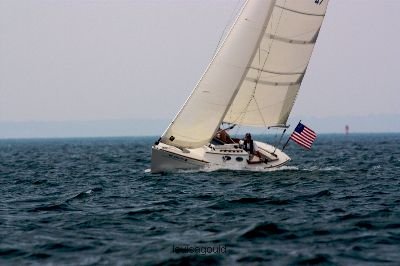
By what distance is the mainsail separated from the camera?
104 ft

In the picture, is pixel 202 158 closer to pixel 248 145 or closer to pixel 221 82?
pixel 248 145

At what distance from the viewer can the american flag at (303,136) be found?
34531 mm

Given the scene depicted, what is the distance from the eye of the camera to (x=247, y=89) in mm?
35531

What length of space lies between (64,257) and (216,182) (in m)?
14.5

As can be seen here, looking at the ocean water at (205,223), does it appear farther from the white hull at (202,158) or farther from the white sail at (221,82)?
the white sail at (221,82)

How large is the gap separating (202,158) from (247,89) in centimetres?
575

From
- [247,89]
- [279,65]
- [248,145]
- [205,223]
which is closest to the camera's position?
[205,223]

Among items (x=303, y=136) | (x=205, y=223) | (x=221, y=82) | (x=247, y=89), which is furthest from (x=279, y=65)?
(x=205, y=223)

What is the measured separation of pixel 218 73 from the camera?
32438 millimetres

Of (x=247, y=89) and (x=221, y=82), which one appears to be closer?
(x=221, y=82)

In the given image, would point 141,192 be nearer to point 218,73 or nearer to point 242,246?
point 218,73

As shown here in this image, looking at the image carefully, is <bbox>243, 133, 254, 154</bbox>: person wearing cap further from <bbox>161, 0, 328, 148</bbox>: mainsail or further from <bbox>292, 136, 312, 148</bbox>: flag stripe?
<bbox>292, 136, 312, 148</bbox>: flag stripe

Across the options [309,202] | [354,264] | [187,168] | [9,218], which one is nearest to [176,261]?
[354,264]

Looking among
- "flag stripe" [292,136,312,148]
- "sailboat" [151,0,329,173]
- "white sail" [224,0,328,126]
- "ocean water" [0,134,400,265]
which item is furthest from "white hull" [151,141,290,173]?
"white sail" [224,0,328,126]
